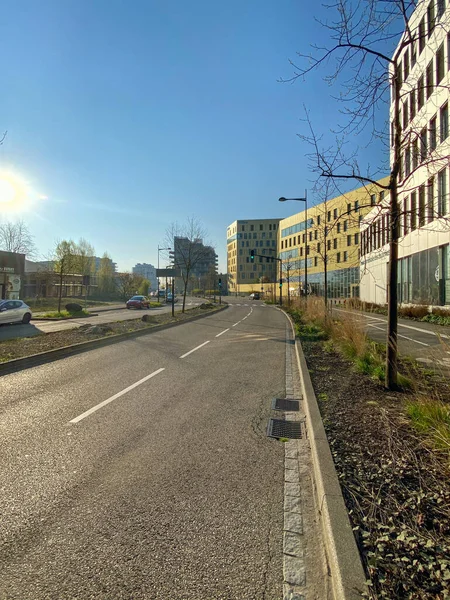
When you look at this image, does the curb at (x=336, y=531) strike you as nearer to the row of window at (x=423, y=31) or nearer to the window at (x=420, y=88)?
the window at (x=420, y=88)

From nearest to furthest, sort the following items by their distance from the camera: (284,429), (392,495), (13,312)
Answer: (392,495)
(284,429)
(13,312)

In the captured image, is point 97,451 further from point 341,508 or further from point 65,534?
point 341,508

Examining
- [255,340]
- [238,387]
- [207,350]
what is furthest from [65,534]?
[255,340]

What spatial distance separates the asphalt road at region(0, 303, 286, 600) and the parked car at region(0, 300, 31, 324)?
55.0ft

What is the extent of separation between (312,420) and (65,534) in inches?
129

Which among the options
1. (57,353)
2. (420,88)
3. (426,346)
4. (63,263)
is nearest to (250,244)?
(63,263)

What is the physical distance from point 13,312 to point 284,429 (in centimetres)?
2159

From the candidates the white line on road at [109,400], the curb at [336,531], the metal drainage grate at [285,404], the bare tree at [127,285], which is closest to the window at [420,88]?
the curb at [336,531]

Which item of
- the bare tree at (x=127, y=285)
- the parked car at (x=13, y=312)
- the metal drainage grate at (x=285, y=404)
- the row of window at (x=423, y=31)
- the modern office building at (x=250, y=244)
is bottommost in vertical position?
the metal drainage grate at (x=285, y=404)

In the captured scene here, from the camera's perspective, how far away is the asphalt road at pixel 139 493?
247 centimetres

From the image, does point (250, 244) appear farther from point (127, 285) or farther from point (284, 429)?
point (284, 429)

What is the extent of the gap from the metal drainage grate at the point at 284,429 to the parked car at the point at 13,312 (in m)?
20.8

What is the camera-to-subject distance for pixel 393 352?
6496mm

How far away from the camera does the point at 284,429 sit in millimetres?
5426
